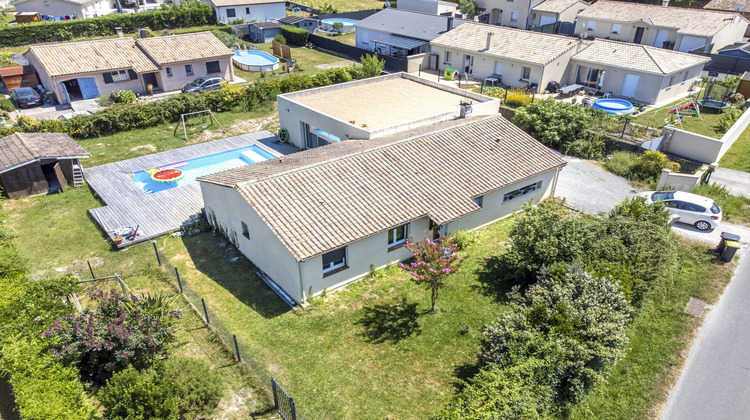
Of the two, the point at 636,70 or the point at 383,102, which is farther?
the point at 636,70

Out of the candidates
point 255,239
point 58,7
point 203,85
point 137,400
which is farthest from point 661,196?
point 58,7

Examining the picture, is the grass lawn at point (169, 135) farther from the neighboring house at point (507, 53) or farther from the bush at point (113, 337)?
the neighboring house at point (507, 53)

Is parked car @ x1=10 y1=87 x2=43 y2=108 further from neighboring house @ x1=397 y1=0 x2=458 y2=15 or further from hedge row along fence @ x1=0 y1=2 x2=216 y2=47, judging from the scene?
neighboring house @ x1=397 y1=0 x2=458 y2=15

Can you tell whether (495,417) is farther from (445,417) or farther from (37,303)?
(37,303)

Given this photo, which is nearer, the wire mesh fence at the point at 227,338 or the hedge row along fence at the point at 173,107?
the wire mesh fence at the point at 227,338

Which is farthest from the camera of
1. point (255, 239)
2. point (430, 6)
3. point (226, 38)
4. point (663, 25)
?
point (430, 6)

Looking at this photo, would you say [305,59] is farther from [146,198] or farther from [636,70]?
[636,70]

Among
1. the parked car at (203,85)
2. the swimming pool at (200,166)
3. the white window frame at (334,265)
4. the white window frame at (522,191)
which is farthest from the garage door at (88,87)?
the white window frame at (522,191)

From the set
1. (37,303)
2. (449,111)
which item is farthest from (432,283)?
(449,111)
